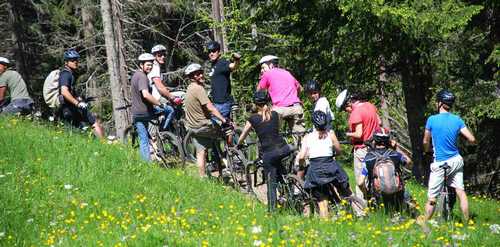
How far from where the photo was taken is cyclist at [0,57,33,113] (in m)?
13.6

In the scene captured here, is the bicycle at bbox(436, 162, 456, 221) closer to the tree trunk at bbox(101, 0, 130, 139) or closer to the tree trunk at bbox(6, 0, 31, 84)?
the tree trunk at bbox(101, 0, 130, 139)

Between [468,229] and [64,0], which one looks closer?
[468,229]

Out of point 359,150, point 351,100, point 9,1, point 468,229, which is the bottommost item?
point 468,229

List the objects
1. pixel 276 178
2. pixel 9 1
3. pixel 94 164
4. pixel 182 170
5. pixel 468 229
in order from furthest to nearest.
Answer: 1. pixel 9 1
2. pixel 182 170
3. pixel 94 164
4. pixel 276 178
5. pixel 468 229

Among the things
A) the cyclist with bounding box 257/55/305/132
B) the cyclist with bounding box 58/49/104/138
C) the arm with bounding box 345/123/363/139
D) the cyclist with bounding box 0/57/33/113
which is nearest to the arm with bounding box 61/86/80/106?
the cyclist with bounding box 58/49/104/138

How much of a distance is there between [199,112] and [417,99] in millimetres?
6794

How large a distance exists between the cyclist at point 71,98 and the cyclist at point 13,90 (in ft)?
4.33

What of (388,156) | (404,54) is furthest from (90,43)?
(388,156)

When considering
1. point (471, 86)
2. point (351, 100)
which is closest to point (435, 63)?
point (471, 86)

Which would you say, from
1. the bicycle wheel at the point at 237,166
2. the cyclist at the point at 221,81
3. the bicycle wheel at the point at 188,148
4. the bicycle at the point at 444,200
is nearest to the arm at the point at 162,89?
the bicycle wheel at the point at 188,148

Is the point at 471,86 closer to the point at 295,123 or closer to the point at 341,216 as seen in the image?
the point at 295,123

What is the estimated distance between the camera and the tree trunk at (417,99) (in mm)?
16312

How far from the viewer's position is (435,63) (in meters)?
15.6

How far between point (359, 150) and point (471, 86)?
21.4 ft
